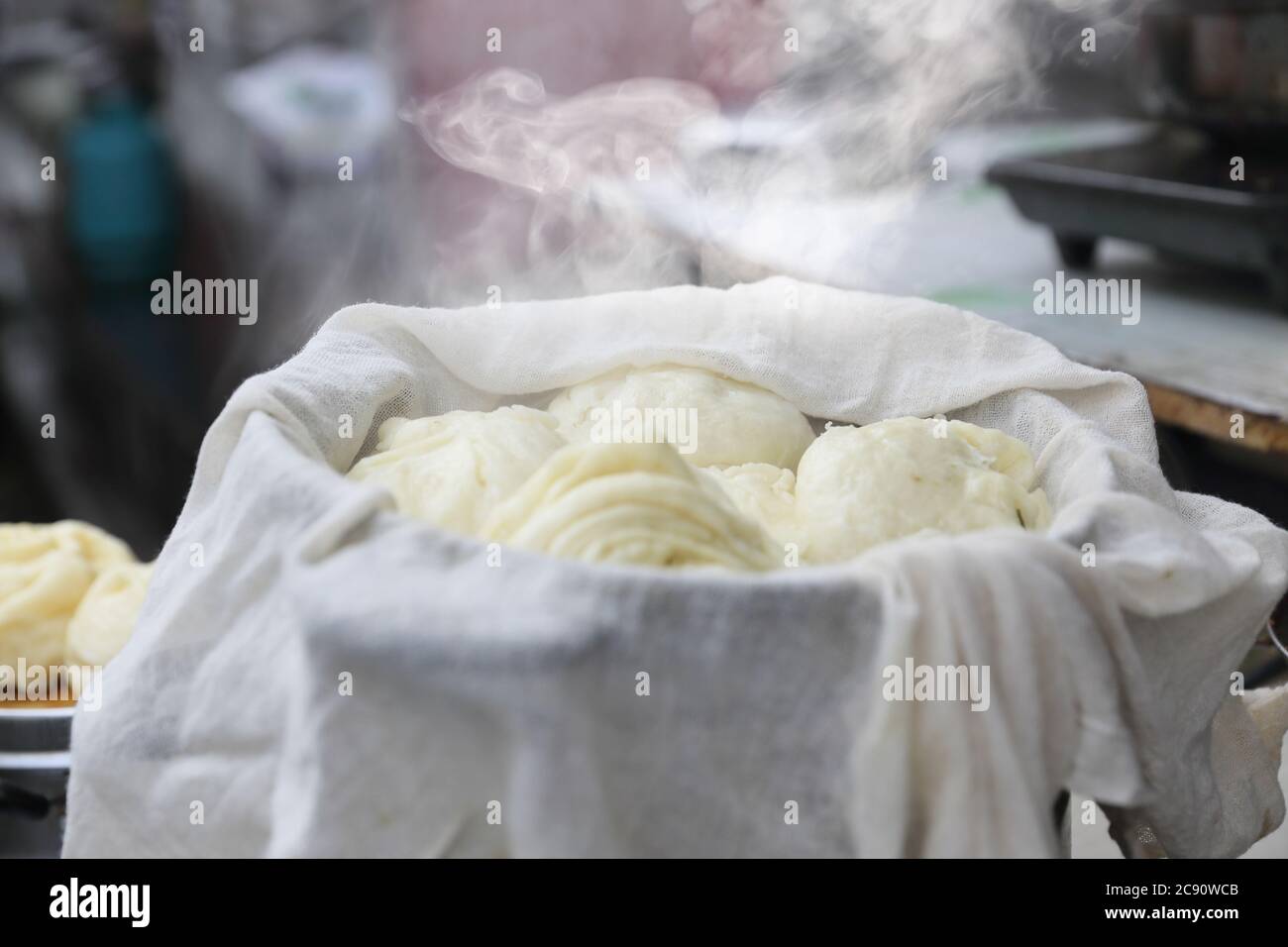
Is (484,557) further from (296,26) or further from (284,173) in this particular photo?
(296,26)

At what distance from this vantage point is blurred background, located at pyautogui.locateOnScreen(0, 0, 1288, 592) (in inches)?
107

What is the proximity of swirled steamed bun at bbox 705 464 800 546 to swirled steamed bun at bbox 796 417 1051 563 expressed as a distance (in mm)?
16

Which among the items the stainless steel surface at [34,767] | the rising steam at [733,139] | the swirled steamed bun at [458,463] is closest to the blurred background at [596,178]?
the rising steam at [733,139]

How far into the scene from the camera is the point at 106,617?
1.77 m

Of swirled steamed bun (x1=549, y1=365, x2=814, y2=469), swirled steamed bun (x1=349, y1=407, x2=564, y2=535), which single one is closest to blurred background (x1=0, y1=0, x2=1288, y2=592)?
swirled steamed bun (x1=549, y1=365, x2=814, y2=469)

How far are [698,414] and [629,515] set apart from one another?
46 cm

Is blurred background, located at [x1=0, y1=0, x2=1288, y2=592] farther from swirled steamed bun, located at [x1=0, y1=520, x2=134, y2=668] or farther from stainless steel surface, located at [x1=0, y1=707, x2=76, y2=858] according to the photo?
stainless steel surface, located at [x1=0, y1=707, x2=76, y2=858]

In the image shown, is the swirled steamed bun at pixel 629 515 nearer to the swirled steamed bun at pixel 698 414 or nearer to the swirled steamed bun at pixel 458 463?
the swirled steamed bun at pixel 458 463

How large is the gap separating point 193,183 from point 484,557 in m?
4.61

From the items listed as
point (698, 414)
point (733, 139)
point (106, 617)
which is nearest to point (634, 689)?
point (698, 414)

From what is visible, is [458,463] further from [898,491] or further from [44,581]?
[44,581]

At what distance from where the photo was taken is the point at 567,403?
1575 mm

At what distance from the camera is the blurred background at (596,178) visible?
2.71 meters

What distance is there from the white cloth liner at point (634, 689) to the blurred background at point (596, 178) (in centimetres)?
93
